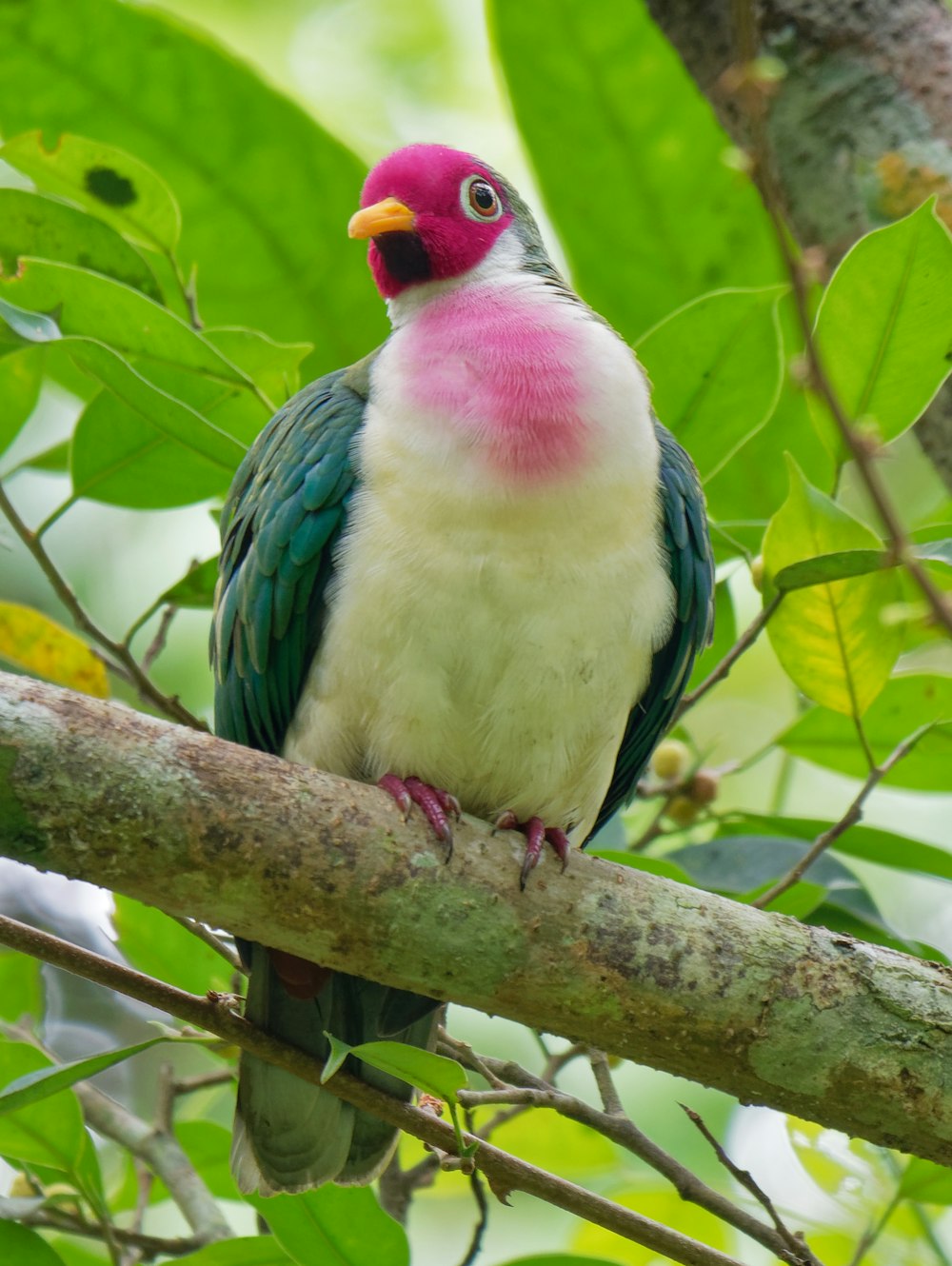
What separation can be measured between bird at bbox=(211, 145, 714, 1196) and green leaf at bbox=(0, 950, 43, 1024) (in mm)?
775

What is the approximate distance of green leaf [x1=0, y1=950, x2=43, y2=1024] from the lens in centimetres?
338

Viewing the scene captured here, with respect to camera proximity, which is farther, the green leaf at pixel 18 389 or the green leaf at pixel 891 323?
the green leaf at pixel 18 389

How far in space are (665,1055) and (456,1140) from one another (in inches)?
14.3

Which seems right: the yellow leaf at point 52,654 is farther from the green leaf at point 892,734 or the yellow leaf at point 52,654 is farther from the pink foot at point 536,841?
the green leaf at point 892,734

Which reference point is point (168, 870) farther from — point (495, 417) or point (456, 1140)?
point (495, 417)

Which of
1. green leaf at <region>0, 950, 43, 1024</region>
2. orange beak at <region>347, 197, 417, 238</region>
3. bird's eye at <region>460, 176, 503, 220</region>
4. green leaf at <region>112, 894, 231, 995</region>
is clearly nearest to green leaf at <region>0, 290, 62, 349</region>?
orange beak at <region>347, 197, 417, 238</region>

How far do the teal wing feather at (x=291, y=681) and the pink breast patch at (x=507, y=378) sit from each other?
0.61ft

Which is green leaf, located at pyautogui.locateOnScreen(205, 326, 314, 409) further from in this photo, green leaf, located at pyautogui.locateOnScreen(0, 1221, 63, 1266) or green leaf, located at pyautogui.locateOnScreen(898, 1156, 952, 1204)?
green leaf, located at pyautogui.locateOnScreen(898, 1156, 952, 1204)

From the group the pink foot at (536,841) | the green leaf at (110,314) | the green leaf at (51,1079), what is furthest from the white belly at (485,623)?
the green leaf at (51,1079)

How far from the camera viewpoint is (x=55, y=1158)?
267 centimetres

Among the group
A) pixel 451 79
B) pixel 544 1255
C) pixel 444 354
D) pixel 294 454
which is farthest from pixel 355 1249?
pixel 451 79

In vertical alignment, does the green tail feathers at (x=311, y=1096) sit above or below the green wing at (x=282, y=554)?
below

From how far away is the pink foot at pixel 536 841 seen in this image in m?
2.50

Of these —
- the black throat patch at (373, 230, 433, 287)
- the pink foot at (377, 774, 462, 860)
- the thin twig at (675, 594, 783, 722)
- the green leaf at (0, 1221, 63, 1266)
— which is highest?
the black throat patch at (373, 230, 433, 287)
